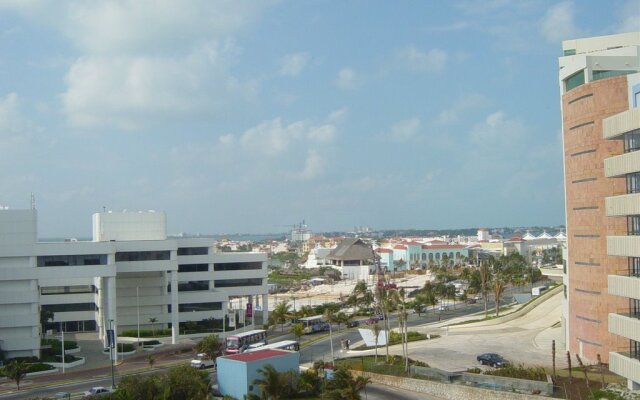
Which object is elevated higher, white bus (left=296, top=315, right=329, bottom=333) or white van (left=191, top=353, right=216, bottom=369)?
white van (left=191, top=353, right=216, bottom=369)

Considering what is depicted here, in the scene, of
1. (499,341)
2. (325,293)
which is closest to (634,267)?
(499,341)

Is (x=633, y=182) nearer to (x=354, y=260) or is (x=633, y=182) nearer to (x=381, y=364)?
(x=381, y=364)

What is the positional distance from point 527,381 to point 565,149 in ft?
64.0

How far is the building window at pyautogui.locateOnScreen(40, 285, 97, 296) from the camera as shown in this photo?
73.7 meters

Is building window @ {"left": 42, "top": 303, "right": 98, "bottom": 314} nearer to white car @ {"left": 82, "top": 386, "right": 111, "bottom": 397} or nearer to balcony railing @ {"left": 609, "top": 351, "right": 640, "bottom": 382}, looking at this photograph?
white car @ {"left": 82, "top": 386, "right": 111, "bottom": 397}

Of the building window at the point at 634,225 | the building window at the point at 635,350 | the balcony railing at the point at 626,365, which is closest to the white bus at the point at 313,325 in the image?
the balcony railing at the point at 626,365

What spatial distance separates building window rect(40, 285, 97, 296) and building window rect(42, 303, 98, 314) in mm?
1401

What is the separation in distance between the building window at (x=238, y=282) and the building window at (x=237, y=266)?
129 centimetres

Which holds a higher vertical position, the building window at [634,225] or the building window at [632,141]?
the building window at [632,141]

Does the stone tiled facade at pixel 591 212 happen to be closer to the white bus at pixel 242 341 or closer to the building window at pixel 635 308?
the building window at pixel 635 308

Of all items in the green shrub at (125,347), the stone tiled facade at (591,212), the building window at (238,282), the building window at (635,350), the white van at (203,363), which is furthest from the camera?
the building window at (238,282)

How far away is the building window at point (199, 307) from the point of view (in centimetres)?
7544

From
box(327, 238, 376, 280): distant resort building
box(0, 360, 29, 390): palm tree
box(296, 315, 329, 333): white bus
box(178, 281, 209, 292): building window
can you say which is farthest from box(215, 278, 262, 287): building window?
box(327, 238, 376, 280): distant resort building

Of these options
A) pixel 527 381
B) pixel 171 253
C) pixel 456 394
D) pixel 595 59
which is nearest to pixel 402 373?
pixel 456 394
